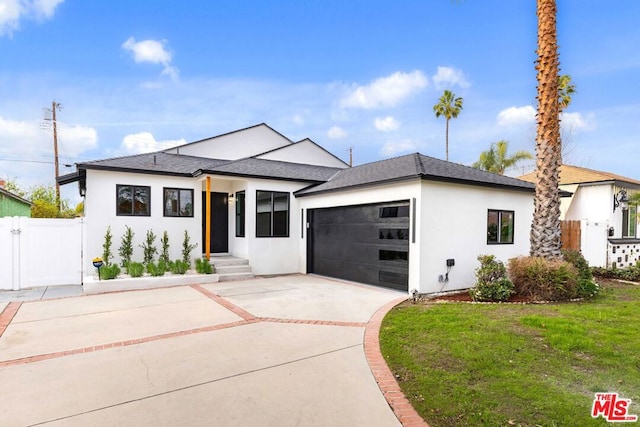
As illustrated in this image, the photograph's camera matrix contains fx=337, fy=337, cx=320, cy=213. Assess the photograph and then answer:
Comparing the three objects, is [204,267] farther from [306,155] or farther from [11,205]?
[11,205]

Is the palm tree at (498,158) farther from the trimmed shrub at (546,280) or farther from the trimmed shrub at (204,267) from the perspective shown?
the trimmed shrub at (204,267)

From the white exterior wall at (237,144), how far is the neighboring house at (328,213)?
3.47 feet

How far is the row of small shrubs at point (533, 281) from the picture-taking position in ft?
25.0

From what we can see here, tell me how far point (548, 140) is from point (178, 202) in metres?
11.8

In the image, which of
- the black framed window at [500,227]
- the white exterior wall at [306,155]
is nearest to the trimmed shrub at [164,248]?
the white exterior wall at [306,155]

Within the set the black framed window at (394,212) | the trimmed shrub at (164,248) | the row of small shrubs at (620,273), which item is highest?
the black framed window at (394,212)

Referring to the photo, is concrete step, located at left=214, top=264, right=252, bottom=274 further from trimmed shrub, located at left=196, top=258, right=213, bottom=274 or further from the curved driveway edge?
the curved driveway edge

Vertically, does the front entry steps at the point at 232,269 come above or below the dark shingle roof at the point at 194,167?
below

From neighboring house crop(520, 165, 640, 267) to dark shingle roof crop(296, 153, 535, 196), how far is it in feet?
13.1

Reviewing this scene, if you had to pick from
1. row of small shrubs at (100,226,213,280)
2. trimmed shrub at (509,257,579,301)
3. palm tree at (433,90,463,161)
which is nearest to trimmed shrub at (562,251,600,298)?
trimmed shrub at (509,257,579,301)

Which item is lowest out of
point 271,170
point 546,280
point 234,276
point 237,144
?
point 234,276

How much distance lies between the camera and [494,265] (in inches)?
316

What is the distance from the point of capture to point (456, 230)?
29.4 ft

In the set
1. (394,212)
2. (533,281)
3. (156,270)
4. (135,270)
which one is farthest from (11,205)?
(533,281)
